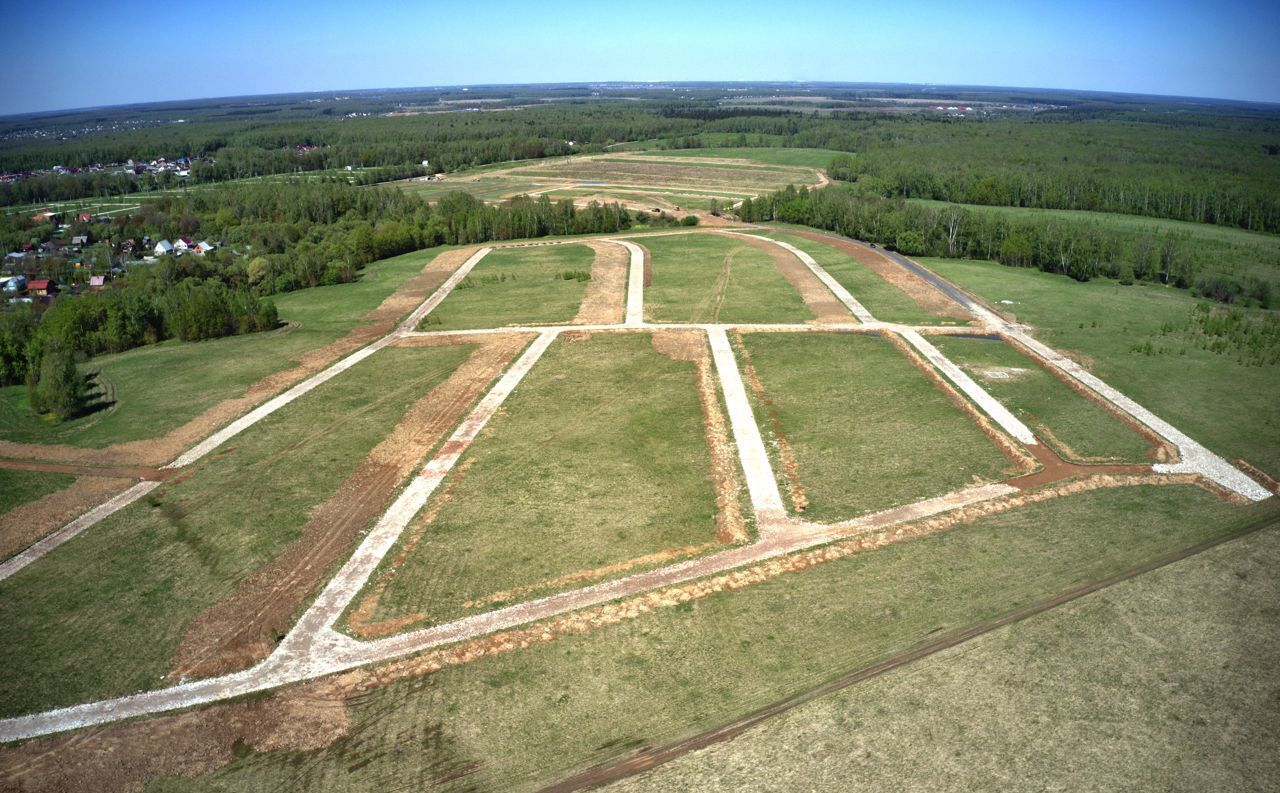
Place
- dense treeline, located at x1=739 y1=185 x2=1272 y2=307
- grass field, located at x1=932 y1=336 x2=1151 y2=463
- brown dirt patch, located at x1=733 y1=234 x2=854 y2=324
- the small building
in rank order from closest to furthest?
grass field, located at x1=932 y1=336 x2=1151 y2=463
brown dirt patch, located at x1=733 y1=234 x2=854 y2=324
dense treeline, located at x1=739 y1=185 x2=1272 y2=307
the small building

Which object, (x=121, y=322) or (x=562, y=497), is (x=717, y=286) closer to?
(x=562, y=497)

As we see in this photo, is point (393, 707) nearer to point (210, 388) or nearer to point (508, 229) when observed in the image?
point (210, 388)

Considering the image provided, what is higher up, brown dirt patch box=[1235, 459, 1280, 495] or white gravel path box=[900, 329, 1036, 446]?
white gravel path box=[900, 329, 1036, 446]

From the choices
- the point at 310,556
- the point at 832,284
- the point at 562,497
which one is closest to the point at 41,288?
the point at 310,556

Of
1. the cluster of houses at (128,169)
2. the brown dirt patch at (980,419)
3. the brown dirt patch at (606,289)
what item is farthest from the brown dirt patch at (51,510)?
the cluster of houses at (128,169)

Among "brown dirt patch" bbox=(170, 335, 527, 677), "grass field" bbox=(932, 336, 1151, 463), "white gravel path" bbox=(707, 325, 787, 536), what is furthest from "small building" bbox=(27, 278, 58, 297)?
"grass field" bbox=(932, 336, 1151, 463)

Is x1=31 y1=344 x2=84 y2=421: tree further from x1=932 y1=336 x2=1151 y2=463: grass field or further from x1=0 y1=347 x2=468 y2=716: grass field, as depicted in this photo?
x1=932 y1=336 x2=1151 y2=463: grass field

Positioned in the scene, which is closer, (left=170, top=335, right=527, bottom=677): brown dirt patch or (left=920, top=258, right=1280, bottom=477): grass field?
(left=170, top=335, right=527, bottom=677): brown dirt patch
